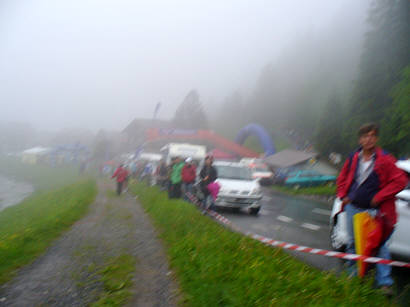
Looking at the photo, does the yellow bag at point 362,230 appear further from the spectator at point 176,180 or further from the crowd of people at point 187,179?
the spectator at point 176,180

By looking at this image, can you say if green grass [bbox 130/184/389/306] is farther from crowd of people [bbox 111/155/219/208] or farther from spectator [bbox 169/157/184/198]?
spectator [bbox 169/157/184/198]

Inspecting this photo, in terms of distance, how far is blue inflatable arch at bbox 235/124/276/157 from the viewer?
42.2 meters

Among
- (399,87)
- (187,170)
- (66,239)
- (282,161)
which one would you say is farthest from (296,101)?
(66,239)

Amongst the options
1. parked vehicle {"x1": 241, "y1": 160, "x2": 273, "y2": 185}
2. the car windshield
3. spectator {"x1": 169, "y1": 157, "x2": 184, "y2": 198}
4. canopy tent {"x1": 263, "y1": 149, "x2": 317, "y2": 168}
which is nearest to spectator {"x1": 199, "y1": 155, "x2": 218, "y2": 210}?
spectator {"x1": 169, "y1": 157, "x2": 184, "y2": 198}

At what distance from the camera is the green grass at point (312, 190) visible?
2217 cm

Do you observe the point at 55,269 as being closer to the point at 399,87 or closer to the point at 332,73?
the point at 399,87

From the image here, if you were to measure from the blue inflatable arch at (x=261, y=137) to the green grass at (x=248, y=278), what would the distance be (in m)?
36.3

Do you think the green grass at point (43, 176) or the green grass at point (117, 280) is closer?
the green grass at point (117, 280)

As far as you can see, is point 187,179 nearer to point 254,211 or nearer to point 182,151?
point 254,211

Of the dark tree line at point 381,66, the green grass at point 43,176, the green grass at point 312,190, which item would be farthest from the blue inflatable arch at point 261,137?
the green grass at point 43,176

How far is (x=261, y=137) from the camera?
43.6m

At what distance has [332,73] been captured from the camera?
66.7m

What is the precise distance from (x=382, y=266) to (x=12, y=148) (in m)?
104

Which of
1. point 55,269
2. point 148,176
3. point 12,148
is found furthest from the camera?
point 12,148
